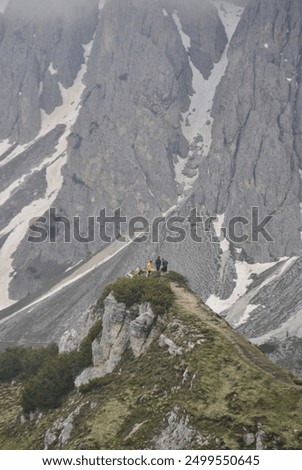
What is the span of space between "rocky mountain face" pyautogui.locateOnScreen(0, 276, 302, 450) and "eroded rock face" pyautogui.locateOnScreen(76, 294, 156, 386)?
0.05 m

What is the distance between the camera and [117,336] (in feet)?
119

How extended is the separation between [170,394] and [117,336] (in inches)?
351

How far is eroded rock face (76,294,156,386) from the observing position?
34.5 meters

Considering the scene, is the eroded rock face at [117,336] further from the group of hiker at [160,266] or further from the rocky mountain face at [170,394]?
the group of hiker at [160,266]

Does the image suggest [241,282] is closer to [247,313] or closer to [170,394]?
[247,313]

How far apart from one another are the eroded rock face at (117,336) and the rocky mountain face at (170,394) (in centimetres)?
5

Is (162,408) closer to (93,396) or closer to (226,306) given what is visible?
(93,396)

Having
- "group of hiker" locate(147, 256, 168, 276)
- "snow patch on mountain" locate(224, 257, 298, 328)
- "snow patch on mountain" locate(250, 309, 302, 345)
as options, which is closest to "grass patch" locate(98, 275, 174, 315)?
"group of hiker" locate(147, 256, 168, 276)

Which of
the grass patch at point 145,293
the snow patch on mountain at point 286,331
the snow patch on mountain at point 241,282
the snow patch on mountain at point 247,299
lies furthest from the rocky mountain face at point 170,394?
the snow patch on mountain at point 241,282

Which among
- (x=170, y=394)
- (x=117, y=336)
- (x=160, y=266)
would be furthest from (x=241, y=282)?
(x=170, y=394)

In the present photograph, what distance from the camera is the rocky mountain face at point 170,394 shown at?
24.7m
